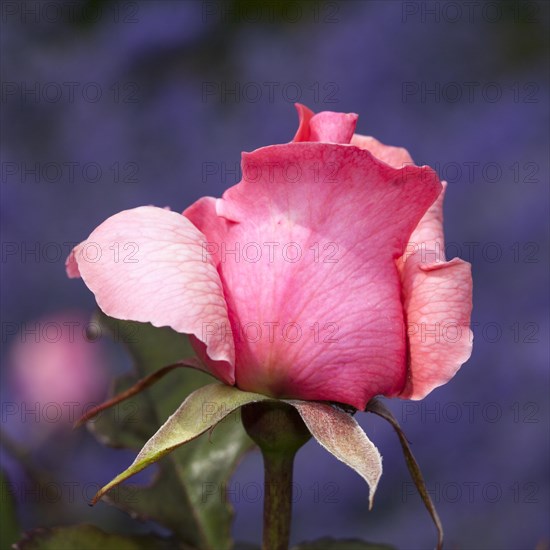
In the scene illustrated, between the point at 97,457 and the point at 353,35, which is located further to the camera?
the point at 353,35

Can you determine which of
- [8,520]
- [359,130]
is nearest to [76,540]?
[8,520]

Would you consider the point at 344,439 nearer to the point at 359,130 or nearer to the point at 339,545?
the point at 339,545

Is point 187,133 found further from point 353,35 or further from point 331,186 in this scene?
point 331,186

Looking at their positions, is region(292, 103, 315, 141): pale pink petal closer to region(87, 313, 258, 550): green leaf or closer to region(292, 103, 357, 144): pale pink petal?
region(292, 103, 357, 144): pale pink petal

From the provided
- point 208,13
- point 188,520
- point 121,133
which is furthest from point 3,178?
point 188,520

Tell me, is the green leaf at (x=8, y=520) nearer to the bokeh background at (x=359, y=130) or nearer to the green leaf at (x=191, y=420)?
the green leaf at (x=191, y=420)

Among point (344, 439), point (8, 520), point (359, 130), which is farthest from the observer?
point (359, 130)
